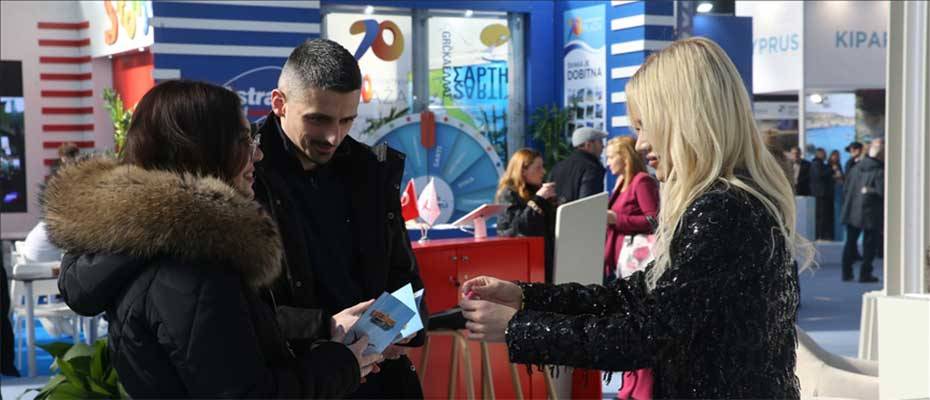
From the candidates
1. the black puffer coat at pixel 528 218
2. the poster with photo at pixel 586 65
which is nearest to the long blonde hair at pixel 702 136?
the black puffer coat at pixel 528 218

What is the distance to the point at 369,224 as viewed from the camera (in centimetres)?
251

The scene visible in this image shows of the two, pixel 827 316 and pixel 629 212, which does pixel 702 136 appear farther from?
pixel 827 316

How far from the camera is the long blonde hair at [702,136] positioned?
1860mm

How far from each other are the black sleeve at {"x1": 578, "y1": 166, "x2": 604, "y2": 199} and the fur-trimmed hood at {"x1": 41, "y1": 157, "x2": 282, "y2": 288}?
21.3ft

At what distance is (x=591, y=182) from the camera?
8.23 m

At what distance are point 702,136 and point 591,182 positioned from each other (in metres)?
6.38

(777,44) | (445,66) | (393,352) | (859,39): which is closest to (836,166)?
(859,39)

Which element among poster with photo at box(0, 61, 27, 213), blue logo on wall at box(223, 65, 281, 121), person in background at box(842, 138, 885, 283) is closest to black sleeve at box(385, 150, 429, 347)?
blue logo on wall at box(223, 65, 281, 121)

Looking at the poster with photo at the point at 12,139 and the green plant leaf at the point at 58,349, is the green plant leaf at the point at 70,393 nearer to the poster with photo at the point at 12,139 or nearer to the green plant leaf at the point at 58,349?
the green plant leaf at the point at 58,349

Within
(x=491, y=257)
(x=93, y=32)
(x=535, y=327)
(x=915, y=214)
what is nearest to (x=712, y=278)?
(x=535, y=327)

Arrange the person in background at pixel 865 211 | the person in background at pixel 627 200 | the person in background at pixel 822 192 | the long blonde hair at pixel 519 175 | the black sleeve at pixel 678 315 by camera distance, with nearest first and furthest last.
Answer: the black sleeve at pixel 678 315
the person in background at pixel 627 200
the long blonde hair at pixel 519 175
the person in background at pixel 865 211
the person in background at pixel 822 192

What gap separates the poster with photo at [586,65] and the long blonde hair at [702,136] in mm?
9174

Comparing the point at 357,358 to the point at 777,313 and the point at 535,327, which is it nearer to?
the point at 535,327

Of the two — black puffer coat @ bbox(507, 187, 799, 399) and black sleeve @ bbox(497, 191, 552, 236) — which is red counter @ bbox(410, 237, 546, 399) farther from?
black puffer coat @ bbox(507, 187, 799, 399)
